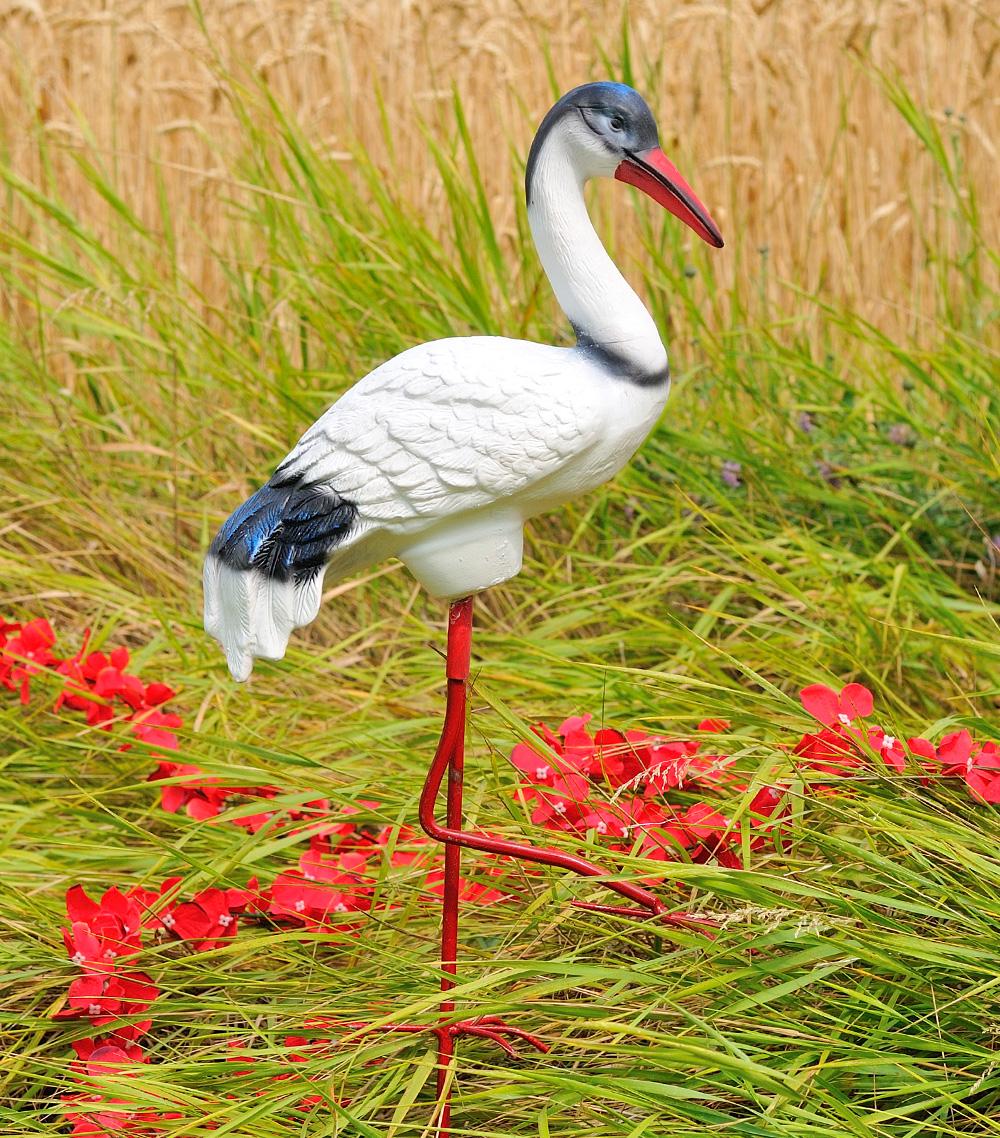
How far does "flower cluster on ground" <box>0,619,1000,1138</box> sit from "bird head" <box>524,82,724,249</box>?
0.56 metres

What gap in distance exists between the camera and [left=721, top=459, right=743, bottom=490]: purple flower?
255 cm

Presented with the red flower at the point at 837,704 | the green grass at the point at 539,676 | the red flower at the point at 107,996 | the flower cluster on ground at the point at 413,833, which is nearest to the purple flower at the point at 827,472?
the green grass at the point at 539,676

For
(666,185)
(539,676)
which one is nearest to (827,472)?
(539,676)

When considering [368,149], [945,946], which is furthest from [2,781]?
[368,149]

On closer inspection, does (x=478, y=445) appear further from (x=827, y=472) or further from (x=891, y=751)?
(x=827, y=472)

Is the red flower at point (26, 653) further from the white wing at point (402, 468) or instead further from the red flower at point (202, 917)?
the white wing at point (402, 468)

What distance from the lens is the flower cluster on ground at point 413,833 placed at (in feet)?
4.93

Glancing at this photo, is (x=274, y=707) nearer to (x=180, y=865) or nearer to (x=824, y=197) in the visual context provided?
(x=180, y=865)

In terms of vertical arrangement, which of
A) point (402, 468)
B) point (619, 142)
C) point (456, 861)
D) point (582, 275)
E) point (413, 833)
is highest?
point (619, 142)

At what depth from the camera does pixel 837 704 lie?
1.62 m

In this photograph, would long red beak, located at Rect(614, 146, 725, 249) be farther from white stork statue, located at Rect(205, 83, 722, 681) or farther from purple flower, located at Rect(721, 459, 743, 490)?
purple flower, located at Rect(721, 459, 743, 490)

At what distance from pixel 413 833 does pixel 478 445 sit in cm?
73

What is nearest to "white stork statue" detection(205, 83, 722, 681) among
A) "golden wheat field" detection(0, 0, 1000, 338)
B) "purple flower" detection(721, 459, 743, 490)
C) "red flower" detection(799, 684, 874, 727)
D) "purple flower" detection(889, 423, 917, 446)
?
"red flower" detection(799, 684, 874, 727)

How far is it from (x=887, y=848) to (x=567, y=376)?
0.66 meters
